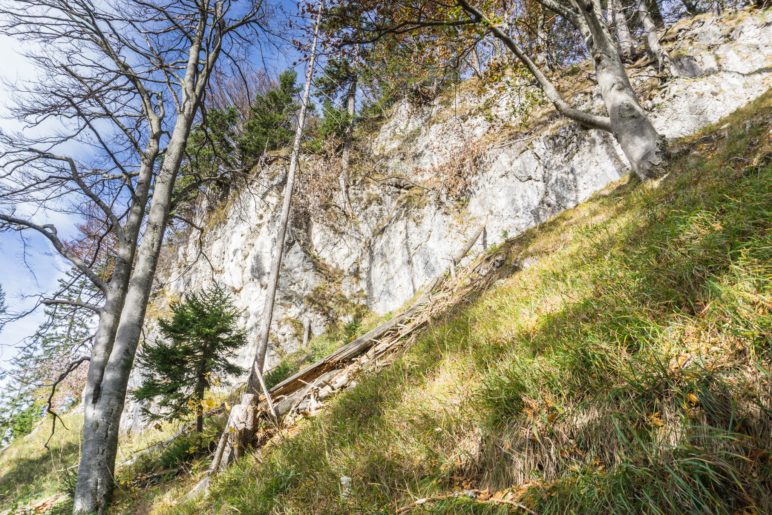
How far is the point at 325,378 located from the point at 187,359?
13.9ft

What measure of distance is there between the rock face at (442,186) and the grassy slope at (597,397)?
516 cm

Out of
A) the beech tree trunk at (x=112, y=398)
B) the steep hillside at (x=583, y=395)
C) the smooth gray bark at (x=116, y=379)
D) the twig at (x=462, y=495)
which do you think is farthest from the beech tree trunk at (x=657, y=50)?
the beech tree trunk at (x=112, y=398)

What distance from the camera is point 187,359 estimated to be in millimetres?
7113

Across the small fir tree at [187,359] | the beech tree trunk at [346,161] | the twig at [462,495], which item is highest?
the beech tree trunk at [346,161]

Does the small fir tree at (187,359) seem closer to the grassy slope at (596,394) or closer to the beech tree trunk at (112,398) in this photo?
the beech tree trunk at (112,398)

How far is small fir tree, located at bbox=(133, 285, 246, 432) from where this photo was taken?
6609 millimetres

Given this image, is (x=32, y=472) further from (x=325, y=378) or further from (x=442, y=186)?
(x=442, y=186)

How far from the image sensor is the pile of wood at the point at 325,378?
4.28 meters

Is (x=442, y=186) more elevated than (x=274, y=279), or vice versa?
(x=442, y=186)

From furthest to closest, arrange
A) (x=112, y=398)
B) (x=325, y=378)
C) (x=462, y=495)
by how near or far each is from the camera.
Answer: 1. (x=325, y=378)
2. (x=112, y=398)
3. (x=462, y=495)

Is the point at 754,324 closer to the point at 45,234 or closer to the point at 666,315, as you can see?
the point at 666,315

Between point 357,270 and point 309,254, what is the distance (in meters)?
2.85

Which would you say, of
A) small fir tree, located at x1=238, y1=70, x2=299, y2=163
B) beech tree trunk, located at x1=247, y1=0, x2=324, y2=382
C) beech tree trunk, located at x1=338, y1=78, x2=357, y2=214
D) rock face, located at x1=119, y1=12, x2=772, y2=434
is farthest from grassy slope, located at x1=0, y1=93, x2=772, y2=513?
small fir tree, located at x1=238, y1=70, x2=299, y2=163

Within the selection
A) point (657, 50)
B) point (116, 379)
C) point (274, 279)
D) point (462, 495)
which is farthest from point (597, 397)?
point (657, 50)
